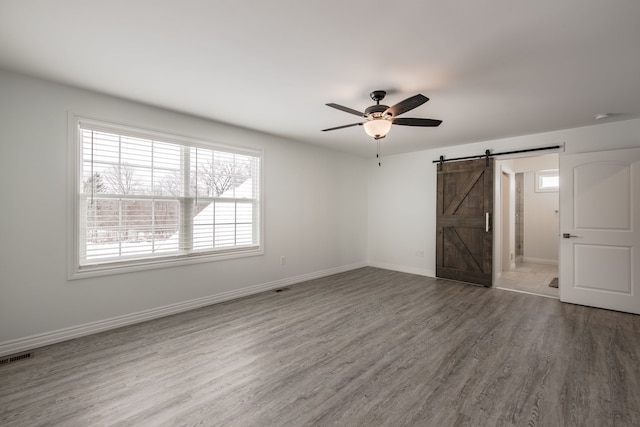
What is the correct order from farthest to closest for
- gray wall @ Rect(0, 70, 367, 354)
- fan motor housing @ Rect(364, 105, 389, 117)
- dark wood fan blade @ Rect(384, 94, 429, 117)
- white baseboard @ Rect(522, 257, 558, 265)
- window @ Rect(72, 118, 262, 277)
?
white baseboard @ Rect(522, 257, 558, 265)
window @ Rect(72, 118, 262, 277)
fan motor housing @ Rect(364, 105, 389, 117)
gray wall @ Rect(0, 70, 367, 354)
dark wood fan blade @ Rect(384, 94, 429, 117)

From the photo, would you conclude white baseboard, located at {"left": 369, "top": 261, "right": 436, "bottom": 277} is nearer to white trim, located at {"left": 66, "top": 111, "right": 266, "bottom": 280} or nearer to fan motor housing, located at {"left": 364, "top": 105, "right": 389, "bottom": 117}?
white trim, located at {"left": 66, "top": 111, "right": 266, "bottom": 280}

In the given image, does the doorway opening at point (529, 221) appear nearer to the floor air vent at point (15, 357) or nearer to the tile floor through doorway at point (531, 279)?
the tile floor through doorway at point (531, 279)

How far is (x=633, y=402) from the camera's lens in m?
1.95

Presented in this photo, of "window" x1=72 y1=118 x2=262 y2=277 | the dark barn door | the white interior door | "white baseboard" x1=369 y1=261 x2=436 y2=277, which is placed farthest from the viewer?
"white baseboard" x1=369 y1=261 x2=436 y2=277

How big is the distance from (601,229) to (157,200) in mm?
5856

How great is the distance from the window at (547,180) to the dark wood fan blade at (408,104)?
6323 mm

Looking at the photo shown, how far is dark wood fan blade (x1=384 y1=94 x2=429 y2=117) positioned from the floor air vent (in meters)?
3.96

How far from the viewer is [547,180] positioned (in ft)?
22.6

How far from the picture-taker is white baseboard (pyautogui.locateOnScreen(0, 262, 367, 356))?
2.62 m

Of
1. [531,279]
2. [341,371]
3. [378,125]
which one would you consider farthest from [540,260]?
[341,371]

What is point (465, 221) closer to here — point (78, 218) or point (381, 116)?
point (381, 116)

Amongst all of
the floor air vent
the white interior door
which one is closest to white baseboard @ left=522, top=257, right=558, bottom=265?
the white interior door

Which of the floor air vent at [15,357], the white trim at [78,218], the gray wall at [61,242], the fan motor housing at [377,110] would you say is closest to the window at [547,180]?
the fan motor housing at [377,110]

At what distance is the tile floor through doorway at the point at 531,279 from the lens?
467cm
